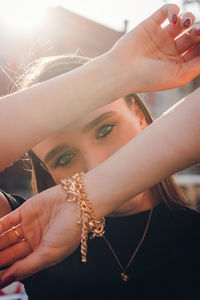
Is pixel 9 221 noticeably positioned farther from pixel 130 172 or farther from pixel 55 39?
pixel 55 39

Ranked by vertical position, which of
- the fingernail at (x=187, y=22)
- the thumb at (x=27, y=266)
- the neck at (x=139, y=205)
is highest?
the fingernail at (x=187, y=22)

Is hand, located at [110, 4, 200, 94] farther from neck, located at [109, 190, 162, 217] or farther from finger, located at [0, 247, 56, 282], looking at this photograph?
finger, located at [0, 247, 56, 282]

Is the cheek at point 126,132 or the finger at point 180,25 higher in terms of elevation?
the finger at point 180,25

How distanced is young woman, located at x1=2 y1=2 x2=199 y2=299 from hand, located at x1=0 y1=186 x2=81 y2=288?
0.45 m

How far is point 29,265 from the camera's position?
36.3 inches

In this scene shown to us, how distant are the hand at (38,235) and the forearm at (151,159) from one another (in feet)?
0.39

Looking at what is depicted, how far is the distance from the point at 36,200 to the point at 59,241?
7.2 inches

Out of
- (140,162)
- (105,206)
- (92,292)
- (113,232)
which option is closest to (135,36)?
(140,162)

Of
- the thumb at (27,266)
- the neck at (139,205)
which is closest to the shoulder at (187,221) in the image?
the neck at (139,205)

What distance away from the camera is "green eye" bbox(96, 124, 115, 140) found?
55.7 inches

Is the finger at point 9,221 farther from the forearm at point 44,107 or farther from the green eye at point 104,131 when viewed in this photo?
the green eye at point 104,131

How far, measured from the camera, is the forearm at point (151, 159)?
2.94 ft

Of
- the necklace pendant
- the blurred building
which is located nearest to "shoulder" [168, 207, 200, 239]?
the necklace pendant

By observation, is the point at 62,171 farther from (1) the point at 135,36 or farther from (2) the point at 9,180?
(2) the point at 9,180
